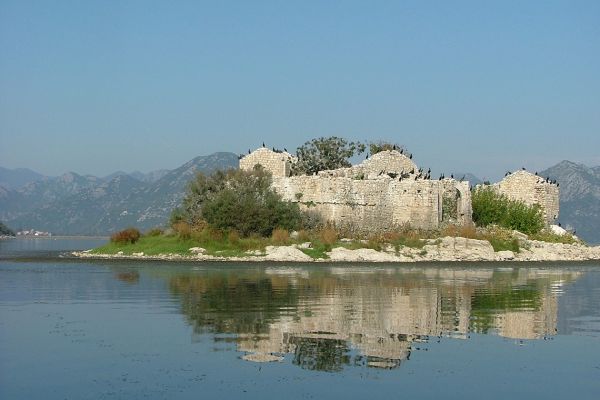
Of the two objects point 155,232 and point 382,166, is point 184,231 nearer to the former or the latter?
point 155,232

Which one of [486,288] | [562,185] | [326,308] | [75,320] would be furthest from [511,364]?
[562,185]

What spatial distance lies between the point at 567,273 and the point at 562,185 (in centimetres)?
11642

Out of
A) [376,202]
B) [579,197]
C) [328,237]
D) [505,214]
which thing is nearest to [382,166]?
[376,202]

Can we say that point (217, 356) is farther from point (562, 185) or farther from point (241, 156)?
point (562, 185)

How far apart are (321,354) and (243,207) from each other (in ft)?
97.8

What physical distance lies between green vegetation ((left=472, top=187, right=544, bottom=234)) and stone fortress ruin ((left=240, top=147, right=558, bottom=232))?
2243mm

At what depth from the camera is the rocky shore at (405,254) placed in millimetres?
40625

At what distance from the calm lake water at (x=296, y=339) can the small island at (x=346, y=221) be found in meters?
12.8

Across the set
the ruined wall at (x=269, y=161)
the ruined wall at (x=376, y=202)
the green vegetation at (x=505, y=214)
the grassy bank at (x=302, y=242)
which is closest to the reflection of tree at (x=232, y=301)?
the grassy bank at (x=302, y=242)

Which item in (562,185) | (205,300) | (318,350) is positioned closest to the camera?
(318,350)

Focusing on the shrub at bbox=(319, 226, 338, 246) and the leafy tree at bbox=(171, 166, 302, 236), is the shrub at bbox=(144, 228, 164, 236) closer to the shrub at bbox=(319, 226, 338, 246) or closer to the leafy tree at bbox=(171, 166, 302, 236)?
the leafy tree at bbox=(171, 166, 302, 236)

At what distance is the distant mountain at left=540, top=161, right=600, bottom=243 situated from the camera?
125 metres

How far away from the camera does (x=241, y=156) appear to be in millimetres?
51625

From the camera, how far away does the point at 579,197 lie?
14000cm
